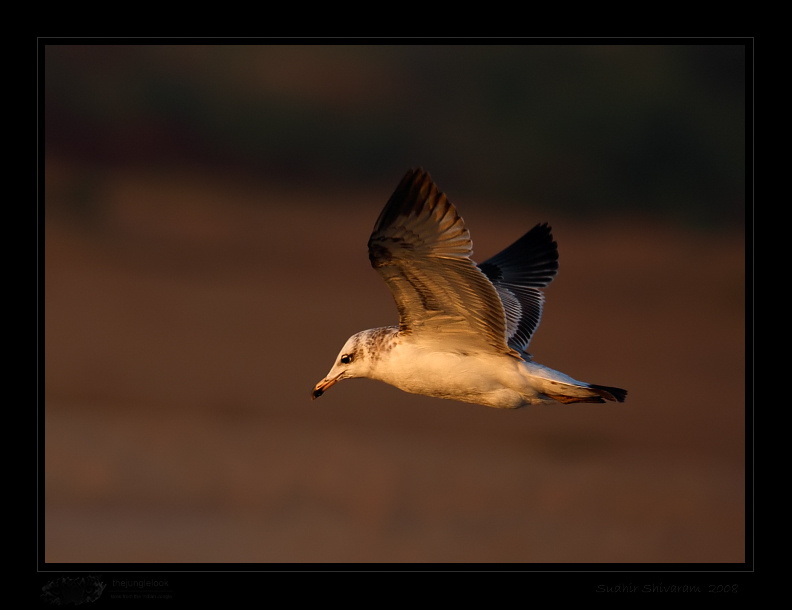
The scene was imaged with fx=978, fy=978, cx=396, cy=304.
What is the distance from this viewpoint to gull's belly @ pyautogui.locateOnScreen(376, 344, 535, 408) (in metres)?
6.74

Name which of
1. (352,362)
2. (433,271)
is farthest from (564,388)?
(352,362)

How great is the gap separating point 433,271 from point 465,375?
91cm

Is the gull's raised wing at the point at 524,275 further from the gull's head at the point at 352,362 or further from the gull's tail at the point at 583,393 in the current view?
the gull's head at the point at 352,362

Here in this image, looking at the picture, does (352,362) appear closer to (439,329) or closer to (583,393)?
(439,329)

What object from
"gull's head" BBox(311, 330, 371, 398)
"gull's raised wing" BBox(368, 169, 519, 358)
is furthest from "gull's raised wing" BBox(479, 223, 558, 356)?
"gull's head" BBox(311, 330, 371, 398)

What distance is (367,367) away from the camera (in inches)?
277

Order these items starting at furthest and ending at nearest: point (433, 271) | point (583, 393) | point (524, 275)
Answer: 1. point (524, 275)
2. point (583, 393)
3. point (433, 271)

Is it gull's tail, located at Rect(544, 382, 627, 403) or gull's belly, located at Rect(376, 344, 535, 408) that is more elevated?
gull's belly, located at Rect(376, 344, 535, 408)

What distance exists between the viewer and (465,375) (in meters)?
A: 6.74

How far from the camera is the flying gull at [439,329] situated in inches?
232

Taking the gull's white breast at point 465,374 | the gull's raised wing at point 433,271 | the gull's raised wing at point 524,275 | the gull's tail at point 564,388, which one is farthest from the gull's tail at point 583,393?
the gull's raised wing at point 524,275

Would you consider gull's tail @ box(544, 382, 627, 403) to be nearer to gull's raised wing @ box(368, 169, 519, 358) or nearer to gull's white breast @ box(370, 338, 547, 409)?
gull's white breast @ box(370, 338, 547, 409)
